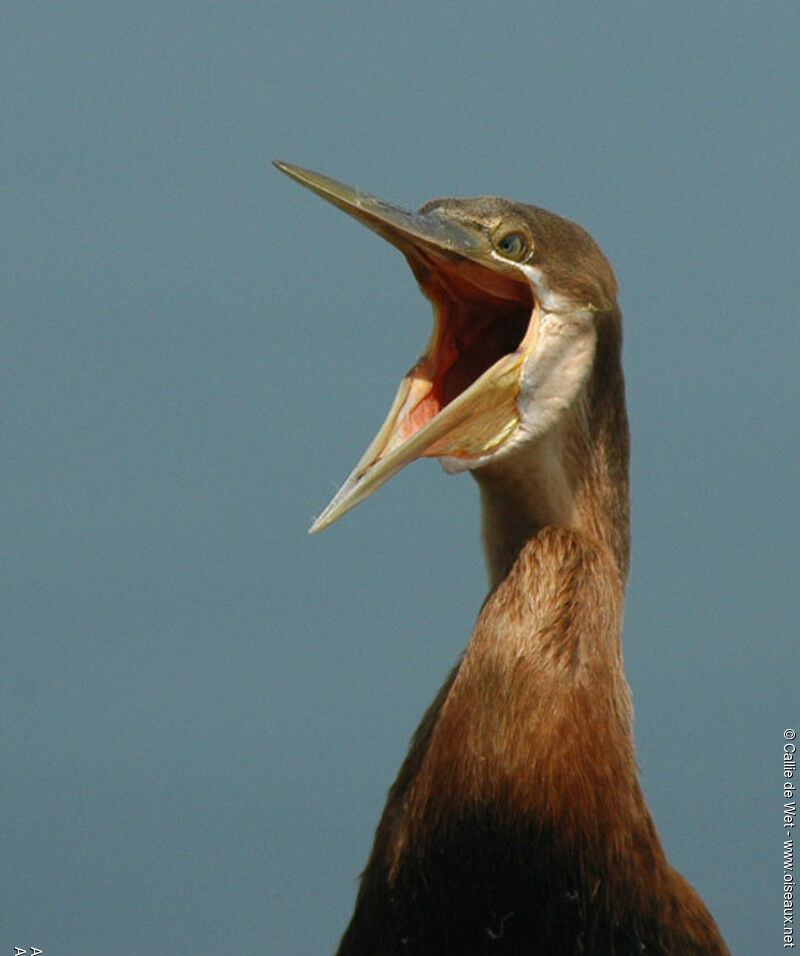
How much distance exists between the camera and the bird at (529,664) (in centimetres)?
428

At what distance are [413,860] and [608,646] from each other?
26.0 inches

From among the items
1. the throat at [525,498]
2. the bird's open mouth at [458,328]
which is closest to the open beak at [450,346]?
the bird's open mouth at [458,328]

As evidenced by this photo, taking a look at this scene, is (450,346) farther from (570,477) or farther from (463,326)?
(570,477)

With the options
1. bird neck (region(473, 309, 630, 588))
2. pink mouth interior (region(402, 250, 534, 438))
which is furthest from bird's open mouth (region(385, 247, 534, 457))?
bird neck (region(473, 309, 630, 588))

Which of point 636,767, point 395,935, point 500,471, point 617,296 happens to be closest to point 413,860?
point 395,935

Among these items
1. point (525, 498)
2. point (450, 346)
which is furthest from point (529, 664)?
point (450, 346)

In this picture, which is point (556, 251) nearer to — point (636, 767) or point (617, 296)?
point (617, 296)

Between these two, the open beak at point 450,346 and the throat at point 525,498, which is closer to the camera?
the open beak at point 450,346

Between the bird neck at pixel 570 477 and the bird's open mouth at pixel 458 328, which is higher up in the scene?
the bird's open mouth at pixel 458 328

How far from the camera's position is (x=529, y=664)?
4.29m

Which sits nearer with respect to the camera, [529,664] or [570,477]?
[529,664]

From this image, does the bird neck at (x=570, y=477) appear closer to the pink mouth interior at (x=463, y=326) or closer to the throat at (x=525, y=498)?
the throat at (x=525, y=498)

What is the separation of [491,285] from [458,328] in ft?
0.66

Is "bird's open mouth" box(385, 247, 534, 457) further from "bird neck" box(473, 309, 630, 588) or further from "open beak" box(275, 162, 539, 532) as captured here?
"bird neck" box(473, 309, 630, 588)
